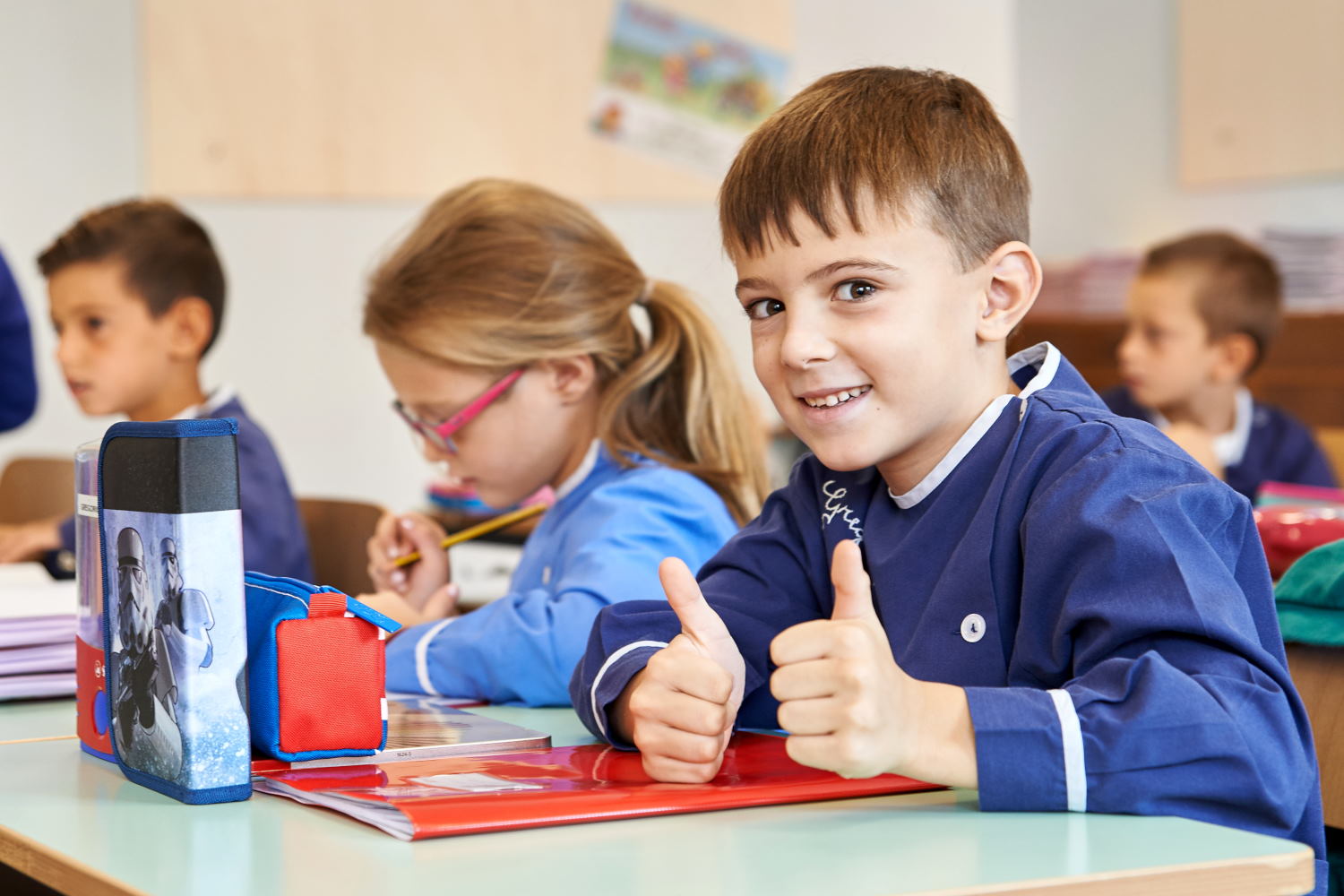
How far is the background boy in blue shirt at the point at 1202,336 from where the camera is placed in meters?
3.39

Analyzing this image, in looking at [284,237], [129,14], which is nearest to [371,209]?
[284,237]

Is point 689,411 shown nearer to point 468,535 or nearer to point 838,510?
point 468,535

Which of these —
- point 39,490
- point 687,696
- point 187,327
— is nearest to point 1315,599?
point 687,696

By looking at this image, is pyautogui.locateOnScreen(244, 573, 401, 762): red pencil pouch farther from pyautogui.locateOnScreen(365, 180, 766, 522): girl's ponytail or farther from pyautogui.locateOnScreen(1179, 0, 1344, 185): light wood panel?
pyautogui.locateOnScreen(1179, 0, 1344, 185): light wood panel

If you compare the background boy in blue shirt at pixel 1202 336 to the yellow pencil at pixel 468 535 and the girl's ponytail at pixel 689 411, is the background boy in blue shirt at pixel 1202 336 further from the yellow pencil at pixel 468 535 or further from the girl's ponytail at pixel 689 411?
the yellow pencil at pixel 468 535

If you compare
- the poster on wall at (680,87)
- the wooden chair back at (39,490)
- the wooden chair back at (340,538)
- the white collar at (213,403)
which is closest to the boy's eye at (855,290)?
the wooden chair back at (340,538)

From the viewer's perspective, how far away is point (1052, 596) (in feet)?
2.89

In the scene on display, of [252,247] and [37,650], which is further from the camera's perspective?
[252,247]

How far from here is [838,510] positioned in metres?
1.10

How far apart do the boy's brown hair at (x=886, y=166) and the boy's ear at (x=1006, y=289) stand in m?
0.01

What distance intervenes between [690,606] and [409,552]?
2.58 feet

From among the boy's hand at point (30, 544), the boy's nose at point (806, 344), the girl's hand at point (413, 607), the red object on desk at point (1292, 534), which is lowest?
the boy's hand at point (30, 544)

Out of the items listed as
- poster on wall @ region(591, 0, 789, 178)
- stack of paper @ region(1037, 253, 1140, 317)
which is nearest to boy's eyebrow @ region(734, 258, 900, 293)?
poster on wall @ region(591, 0, 789, 178)

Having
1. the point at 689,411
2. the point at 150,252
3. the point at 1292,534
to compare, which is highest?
the point at 150,252
